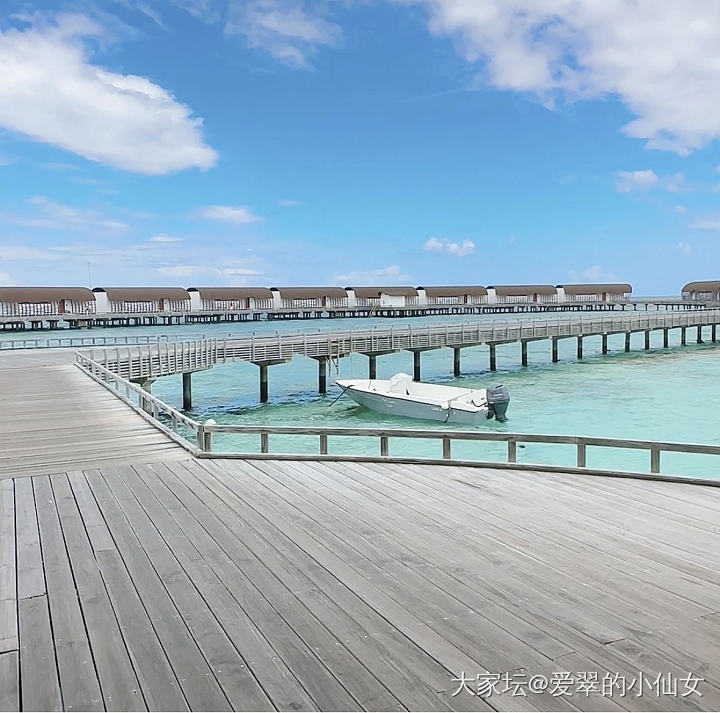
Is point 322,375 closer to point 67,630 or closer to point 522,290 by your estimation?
point 67,630

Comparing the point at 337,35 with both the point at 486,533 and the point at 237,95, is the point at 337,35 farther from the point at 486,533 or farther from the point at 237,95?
the point at 237,95

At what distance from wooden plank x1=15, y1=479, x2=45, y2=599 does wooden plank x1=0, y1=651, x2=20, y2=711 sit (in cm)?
92

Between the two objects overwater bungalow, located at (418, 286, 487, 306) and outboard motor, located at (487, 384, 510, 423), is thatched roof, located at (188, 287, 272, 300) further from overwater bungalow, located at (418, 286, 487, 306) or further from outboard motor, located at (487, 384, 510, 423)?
outboard motor, located at (487, 384, 510, 423)

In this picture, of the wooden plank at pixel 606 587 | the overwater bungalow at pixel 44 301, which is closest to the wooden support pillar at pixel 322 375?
the wooden plank at pixel 606 587

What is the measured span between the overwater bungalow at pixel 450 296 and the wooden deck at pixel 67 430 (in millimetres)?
94189

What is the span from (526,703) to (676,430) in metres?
22.6

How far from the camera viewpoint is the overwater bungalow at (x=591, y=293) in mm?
115125

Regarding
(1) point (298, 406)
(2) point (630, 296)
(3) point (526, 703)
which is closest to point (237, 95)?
(1) point (298, 406)

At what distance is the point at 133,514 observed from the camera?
21.6 feet

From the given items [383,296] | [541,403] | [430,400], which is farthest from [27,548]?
[383,296]

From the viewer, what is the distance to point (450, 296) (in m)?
111

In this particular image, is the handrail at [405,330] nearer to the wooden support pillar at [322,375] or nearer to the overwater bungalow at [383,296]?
the wooden support pillar at [322,375]

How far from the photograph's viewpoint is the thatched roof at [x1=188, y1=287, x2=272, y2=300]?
94000 mm

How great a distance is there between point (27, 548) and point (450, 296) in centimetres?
10791
